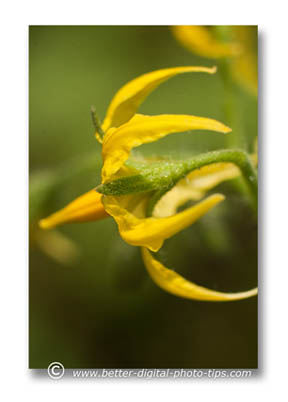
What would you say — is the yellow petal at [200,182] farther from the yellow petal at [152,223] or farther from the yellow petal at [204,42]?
the yellow petal at [204,42]

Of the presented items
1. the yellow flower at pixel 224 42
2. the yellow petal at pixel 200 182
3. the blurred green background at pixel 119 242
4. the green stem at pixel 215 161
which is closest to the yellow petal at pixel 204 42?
the yellow flower at pixel 224 42

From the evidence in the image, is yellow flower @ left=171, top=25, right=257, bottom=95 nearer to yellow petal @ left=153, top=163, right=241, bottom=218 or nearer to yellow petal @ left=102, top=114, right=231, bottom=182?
yellow petal @ left=153, top=163, right=241, bottom=218

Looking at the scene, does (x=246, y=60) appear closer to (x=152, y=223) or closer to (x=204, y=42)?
(x=204, y=42)

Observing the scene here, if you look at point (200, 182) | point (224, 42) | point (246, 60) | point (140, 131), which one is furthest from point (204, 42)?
point (140, 131)

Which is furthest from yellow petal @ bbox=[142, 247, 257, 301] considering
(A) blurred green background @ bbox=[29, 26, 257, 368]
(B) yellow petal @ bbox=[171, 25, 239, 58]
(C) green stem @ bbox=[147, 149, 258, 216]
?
(B) yellow petal @ bbox=[171, 25, 239, 58]
